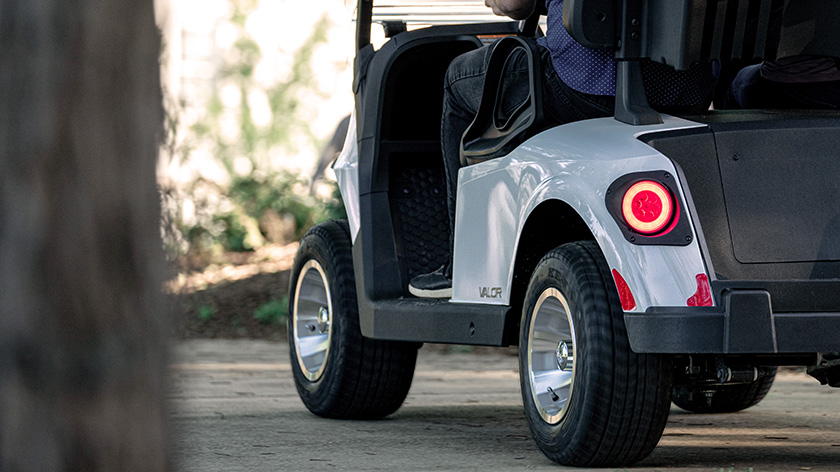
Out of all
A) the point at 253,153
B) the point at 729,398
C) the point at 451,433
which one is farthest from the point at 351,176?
the point at 253,153

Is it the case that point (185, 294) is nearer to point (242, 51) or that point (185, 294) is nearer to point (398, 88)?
point (398, 88)

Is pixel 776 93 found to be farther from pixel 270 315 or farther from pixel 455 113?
pixel 270 315

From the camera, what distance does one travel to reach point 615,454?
411cm

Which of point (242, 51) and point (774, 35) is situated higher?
point (774, 35)

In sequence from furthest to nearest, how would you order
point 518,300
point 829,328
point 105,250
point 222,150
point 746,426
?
point 222,150 → point 746,426 → point 518,300 → point 829,328 → point 105,250

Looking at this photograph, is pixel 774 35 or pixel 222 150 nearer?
pixel 774 35

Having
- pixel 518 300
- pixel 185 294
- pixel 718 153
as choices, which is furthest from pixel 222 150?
pixel 185 294

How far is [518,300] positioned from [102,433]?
3098 millimetres

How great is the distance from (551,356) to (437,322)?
30.6 inches

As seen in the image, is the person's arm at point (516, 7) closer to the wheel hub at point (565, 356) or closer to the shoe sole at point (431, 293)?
the shoe sole at point (431, 293)

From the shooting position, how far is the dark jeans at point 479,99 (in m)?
4.50

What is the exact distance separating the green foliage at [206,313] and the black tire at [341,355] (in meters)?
5.51

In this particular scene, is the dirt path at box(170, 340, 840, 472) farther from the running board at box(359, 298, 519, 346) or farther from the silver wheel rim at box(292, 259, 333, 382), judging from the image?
the running board at box(359, 298, 519, 346)

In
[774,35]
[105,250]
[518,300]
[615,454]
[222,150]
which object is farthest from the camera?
[222,150]
